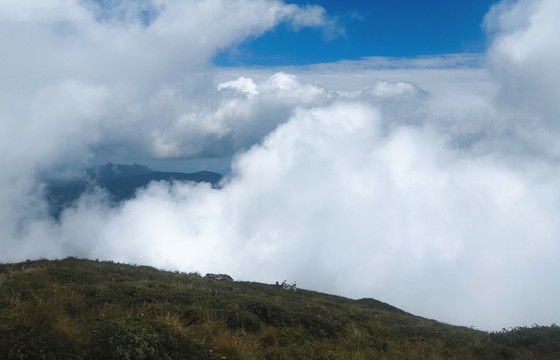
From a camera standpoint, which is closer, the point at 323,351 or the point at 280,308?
the point at 323,351

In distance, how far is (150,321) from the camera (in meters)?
8.43

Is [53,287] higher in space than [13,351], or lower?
higher

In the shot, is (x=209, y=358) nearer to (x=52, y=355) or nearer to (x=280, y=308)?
(x=52, y=355)

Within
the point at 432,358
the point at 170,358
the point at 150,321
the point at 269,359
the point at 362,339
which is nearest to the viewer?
the point at 170,358

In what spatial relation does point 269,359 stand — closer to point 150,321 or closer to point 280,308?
point 150,321

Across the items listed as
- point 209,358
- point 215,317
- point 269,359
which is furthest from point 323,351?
point 215,317

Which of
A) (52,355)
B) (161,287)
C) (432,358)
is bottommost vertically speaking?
(52,355)

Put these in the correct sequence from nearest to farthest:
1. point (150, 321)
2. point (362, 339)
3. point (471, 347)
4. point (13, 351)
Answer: point (13, 351)
point (150, 321)
point (362, 339)
point (471, 347)

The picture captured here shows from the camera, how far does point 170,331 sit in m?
8.02

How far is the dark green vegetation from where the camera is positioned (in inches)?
272

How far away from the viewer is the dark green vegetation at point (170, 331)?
6.91 meters

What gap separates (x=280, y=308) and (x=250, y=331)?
342cm

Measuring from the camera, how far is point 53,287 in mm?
12008

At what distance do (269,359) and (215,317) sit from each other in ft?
11.5
